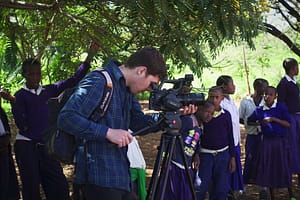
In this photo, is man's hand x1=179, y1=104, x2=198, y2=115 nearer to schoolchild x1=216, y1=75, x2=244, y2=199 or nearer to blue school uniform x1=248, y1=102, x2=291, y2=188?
schoolchild x1=216, y1=75, x2=244, y2=199

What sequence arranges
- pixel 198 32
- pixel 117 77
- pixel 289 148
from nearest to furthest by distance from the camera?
pixel 117 77, pixel 198 32, pixel 289 148

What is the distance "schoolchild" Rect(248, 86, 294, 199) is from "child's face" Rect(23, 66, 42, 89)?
242 centimetres

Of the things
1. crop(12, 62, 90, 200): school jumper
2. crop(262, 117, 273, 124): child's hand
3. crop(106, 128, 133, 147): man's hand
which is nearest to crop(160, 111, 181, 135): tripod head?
crop(106, 128, 133, 147): man's hand

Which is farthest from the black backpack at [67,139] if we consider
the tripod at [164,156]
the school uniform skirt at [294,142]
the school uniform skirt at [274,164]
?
the school uniform skirt at [294,142]

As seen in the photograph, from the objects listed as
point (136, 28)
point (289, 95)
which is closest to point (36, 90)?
point (136, 28)

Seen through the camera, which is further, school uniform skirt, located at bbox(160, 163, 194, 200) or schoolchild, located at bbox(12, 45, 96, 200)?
schoolchild, located at bbox(12, 45, 96, 200)

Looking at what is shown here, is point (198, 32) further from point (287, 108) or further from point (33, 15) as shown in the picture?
point (287, 108)

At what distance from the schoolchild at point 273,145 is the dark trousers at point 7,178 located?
2606 mm

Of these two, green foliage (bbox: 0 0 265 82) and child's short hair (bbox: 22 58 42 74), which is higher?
green foliage (bbox: 0 0 265 82)

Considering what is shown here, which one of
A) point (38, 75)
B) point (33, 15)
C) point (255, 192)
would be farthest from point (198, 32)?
point (255, 192)

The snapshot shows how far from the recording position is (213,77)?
50.1 feet

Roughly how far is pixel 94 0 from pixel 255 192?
11.1 ft

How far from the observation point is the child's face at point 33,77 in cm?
465

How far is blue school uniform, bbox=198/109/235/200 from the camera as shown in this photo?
16.1 feet
